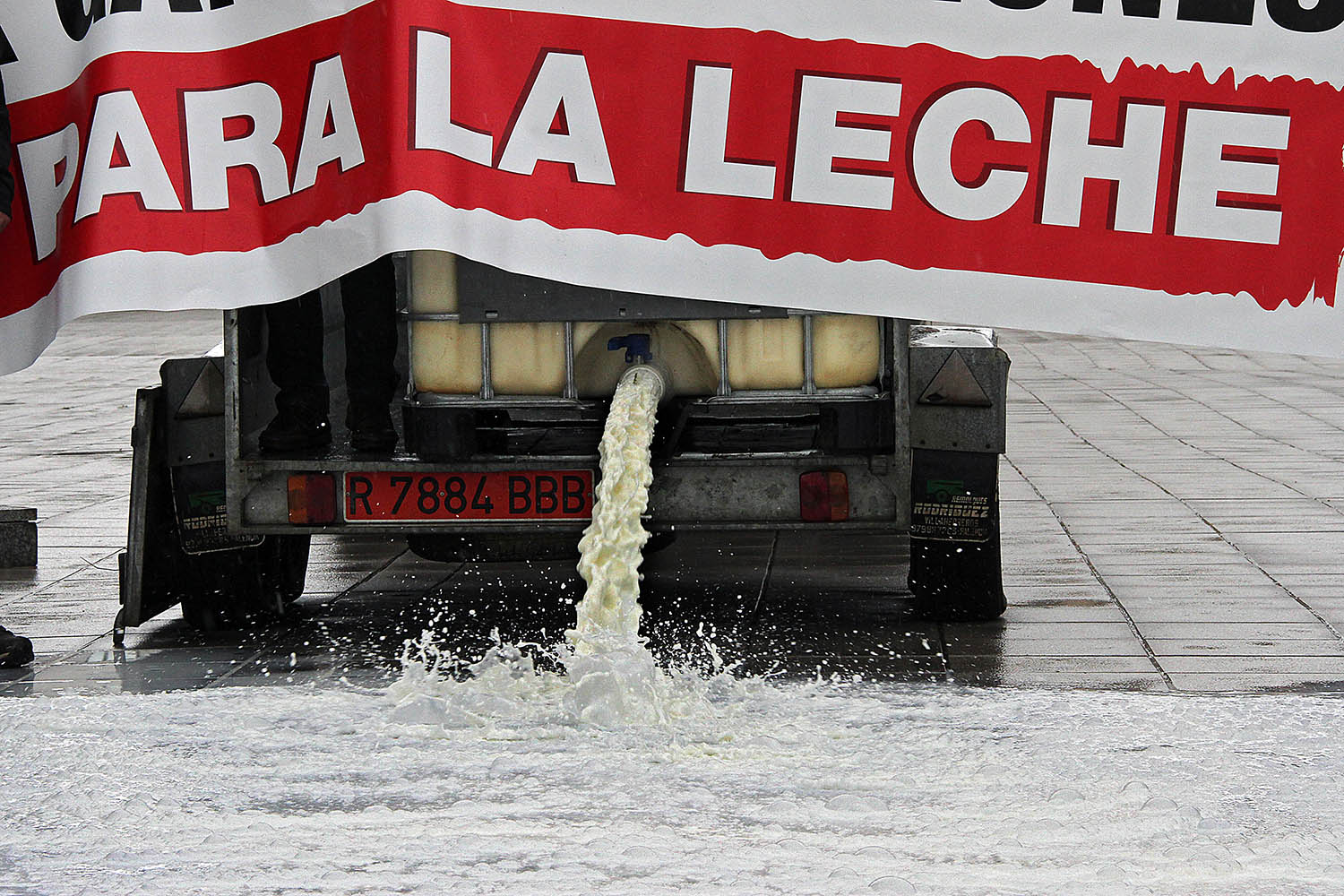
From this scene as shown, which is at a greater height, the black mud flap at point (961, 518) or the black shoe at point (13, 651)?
the black mud flap at point (961, 518)

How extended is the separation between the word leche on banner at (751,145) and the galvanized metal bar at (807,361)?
61cm

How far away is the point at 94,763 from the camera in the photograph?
4.90m

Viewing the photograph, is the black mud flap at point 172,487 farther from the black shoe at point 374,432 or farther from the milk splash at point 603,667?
the milk splash at point 603,667

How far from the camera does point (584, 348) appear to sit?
6160mm

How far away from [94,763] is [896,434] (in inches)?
111

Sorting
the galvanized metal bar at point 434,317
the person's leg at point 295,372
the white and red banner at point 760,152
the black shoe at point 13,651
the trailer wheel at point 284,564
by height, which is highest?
Answer: the white and red banner at point 760,152

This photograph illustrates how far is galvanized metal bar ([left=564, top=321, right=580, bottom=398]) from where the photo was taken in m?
6.13

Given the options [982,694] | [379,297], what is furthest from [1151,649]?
[379,297]

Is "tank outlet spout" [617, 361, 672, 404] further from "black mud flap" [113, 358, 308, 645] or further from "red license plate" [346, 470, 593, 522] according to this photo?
"black mud flap" [113, 358, 308, 645]

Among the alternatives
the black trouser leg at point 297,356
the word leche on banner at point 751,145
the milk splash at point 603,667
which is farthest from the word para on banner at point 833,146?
the milk splash at point 603,667

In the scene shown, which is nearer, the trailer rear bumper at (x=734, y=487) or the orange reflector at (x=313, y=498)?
the trailer rear bumper at (x=734, y=487)

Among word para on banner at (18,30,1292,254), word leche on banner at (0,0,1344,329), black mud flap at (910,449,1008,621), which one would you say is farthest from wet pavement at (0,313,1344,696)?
word para on banner at (18,30,1292,254)

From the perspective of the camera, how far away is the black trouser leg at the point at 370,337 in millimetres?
6203

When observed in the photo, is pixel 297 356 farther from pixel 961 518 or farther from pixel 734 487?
pixel 961 518
